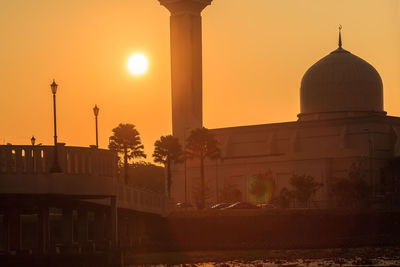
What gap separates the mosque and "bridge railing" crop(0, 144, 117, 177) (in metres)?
74.1

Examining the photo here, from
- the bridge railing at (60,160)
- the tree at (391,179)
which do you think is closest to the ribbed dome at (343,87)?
the tree at (391,179)

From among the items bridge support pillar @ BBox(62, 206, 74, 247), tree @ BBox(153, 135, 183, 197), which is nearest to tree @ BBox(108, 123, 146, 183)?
tree @ BBox(153, 135, 183, 197)

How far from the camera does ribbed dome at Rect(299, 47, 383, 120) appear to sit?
156750 millimetres

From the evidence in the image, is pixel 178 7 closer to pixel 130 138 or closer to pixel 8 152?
pixel 130 138

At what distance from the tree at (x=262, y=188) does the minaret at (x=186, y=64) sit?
16.8 metres

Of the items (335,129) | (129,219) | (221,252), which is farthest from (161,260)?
(335,129)

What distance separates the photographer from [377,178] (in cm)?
14125

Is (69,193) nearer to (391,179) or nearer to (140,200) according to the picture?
(140,200)

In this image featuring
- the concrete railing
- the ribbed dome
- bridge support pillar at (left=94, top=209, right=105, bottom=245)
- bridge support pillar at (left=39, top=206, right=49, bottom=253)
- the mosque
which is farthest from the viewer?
the ribbed dome

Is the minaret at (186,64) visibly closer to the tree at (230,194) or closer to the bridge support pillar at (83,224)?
the tree at (230,194)

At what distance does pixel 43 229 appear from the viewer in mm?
76125

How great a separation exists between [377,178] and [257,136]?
23970 mm

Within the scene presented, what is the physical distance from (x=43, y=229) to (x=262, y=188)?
224 feet

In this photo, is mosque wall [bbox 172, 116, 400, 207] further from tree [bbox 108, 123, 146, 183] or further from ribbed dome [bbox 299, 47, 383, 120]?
tree [bbox 108, 123, 146, 183]
